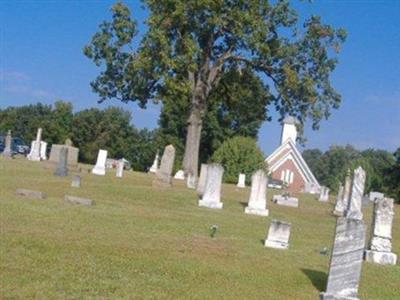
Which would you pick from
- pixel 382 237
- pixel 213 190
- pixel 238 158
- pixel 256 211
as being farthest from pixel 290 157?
pixel 382 237

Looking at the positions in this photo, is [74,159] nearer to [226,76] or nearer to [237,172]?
[226,76]

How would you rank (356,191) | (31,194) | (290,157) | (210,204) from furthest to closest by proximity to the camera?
(290,157) → (356,191) → (210,204) → (31,194)

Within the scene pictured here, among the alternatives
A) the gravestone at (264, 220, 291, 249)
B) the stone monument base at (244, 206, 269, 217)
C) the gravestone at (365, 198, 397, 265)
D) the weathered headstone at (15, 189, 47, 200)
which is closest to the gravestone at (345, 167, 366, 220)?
the stone monument base at (244, 206, 269, 217)

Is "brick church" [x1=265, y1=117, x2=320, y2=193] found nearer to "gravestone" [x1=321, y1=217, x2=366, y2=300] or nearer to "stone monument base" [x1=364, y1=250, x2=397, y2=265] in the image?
"stone monument base" [x1=364, y1=250, x2=397, y2=265]

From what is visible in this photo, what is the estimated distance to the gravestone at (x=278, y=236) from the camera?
13391mm

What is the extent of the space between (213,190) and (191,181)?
10.9 metres

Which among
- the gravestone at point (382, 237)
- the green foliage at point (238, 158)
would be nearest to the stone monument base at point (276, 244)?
the gravestone at point (382, 237)

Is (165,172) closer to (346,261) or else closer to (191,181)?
(191,181)

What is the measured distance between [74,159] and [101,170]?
168cm

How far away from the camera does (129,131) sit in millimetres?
90188

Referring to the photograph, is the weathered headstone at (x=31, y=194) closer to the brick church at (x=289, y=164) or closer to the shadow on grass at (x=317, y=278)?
the shadow on grass at (x=317, y=278)

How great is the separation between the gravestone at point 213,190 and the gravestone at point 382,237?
859 cm

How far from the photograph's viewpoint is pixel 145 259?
401 inches

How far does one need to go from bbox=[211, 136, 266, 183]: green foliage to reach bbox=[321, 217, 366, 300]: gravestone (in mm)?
47038
